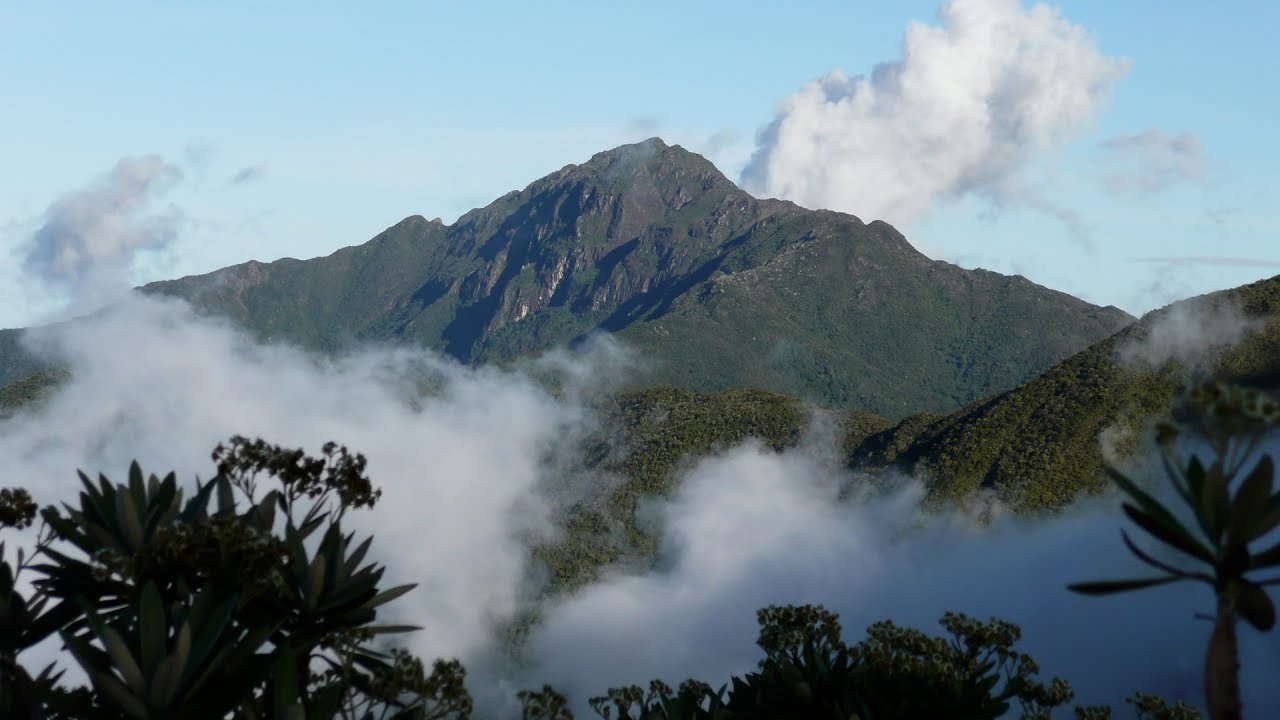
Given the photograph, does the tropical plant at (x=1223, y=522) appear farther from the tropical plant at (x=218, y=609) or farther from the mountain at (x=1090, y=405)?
the mountain at (x=1090, y=405)

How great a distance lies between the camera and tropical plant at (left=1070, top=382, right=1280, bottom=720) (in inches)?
210

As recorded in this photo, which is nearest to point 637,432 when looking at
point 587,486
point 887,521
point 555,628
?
point 587,486

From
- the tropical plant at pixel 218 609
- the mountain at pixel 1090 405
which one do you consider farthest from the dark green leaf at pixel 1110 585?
the mountain at pixel 1090 405

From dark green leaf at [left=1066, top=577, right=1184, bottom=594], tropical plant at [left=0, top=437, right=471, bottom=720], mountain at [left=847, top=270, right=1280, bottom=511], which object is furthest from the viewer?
mountain at [left=847, top=270, right=1280, bottom=511]

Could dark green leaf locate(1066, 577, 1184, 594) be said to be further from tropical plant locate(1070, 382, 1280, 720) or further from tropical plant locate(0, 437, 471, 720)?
tropical plant locate(0, 437, 471, 720)

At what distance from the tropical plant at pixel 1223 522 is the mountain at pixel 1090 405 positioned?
94722 millimetres

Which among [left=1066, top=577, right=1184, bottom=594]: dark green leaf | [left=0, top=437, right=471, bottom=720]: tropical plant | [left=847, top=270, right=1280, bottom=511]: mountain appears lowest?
[left=1066, top=577, right=1184, bottom=594]: dark green leaf

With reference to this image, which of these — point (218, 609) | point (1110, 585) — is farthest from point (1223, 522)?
point (218, 609)

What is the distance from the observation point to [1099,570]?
102 m

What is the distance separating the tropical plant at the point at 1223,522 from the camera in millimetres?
5336

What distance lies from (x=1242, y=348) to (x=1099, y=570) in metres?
23.4

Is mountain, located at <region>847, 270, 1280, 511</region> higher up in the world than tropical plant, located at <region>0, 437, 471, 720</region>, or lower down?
higher up

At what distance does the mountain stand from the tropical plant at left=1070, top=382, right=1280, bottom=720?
94722 mm

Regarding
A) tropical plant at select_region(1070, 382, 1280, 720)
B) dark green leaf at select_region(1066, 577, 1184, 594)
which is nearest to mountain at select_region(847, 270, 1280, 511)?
tropical plant at select_region(1070, 382, 1280, 720)
